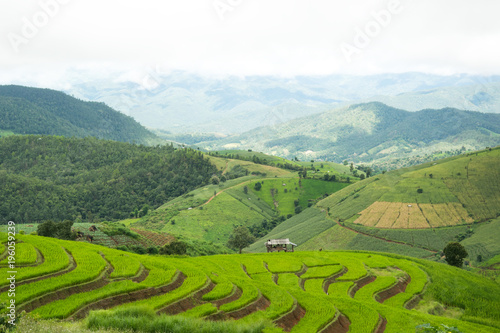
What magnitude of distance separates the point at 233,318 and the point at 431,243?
110390mm

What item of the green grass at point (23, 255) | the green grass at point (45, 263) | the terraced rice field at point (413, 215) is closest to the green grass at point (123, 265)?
the green grass at point (45, 263)

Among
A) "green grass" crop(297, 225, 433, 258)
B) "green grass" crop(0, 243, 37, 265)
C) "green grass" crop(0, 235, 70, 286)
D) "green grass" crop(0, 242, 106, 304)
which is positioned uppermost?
"green grass" crop(0, 243, 37, 265)

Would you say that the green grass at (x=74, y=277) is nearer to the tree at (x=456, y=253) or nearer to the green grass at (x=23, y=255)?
the green grass at (x=23, y=255)

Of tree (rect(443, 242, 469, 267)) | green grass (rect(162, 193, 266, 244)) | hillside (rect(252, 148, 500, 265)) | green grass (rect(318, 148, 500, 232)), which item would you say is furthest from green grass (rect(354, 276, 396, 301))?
green grass (rect(162, 193, 266, 244))

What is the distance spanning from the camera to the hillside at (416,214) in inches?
4970

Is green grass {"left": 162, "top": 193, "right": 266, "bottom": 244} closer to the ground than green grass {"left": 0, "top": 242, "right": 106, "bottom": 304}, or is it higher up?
closer to the ground

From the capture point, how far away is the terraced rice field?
136 m

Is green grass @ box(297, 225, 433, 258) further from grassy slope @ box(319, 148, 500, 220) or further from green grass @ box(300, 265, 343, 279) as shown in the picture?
green grass @ box(300, 265, 343, 279)

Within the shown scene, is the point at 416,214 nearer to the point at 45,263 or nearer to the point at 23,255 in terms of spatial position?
the point at 45,263

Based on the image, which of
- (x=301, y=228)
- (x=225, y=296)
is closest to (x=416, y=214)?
(x=301, y=228)

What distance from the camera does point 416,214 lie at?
466 feet

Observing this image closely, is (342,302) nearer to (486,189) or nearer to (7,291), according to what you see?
(7,291)

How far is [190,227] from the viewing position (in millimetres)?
164250

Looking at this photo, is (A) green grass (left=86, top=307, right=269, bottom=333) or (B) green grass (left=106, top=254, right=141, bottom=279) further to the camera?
(B) green grass (left=106, top=254, right=141, bottom=279)
